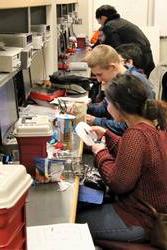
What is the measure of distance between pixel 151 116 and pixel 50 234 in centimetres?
84

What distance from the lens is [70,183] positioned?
196cm

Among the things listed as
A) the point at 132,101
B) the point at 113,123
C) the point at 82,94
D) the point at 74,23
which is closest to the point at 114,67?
the point at 113,123

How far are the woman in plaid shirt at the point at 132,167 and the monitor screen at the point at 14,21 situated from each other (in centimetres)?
103

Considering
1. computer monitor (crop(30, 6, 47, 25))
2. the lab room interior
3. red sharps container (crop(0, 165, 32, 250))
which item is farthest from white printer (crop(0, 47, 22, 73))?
computer monitor (crop(30, 6, 47, 25))

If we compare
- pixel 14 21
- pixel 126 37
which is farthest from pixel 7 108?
pixel 126 37

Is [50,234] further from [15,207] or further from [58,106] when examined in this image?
[58,106]

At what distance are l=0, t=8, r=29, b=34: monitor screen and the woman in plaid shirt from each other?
1034 millimetres

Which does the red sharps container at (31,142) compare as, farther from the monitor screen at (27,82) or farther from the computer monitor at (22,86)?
the monitor screen at (27,82)

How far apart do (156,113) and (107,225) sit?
568 millimetres

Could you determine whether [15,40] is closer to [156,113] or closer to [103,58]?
[103,58]

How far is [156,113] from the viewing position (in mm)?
2086

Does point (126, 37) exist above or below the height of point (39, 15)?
below

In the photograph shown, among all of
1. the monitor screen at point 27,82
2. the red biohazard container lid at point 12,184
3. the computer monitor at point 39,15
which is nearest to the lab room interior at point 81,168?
the red biohazard container lid at point 12,184

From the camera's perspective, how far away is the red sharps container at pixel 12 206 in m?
1.07
